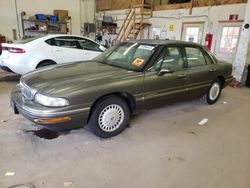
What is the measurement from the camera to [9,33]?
10.1 meters

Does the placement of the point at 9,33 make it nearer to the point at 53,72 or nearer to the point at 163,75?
the point at 53,72

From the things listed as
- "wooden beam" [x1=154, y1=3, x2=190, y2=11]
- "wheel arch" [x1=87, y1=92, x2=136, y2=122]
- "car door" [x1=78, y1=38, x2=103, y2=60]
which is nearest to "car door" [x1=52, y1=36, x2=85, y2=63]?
"car door" [x1=78, y1=38, x2=103, y2=60]

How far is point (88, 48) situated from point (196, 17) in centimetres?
452

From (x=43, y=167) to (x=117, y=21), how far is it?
1029 centimetres

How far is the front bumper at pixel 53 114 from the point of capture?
2.24 metres

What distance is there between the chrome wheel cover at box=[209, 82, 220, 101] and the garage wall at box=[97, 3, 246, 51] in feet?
12.1

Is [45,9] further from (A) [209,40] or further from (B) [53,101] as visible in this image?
(B) [53,101]

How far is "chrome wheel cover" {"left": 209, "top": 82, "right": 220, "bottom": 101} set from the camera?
13.6 feet

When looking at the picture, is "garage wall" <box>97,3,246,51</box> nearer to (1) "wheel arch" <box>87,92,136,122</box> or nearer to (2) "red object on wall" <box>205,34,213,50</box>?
(2) "red object on wall" <box>205,34,213,50</box>

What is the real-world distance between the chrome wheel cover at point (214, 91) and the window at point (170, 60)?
3.95 feet

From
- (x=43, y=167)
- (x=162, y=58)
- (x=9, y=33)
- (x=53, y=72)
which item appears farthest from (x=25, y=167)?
(x=9, y=33)

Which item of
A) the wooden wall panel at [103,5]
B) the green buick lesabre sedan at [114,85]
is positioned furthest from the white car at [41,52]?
the wooden wall panel at [103,5]

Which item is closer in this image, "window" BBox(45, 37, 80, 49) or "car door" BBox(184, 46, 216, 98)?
"car door" BBox(184, 46, 216, 98)

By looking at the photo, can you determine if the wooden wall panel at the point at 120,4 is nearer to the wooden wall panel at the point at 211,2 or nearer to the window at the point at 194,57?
the wooden wall panel at the point at 211,2
